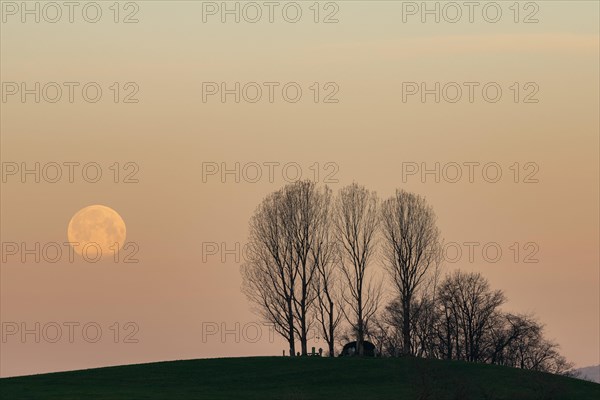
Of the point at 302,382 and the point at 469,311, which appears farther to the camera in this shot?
the point at 469,311

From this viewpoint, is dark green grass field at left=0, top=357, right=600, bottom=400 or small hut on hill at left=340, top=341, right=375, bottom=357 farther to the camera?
small hut on hill at left=340, top=341, right=375, bottom=357

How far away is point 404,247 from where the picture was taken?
113812 millimetres

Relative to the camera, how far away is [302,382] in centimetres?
8325

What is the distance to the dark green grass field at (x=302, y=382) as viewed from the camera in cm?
7506

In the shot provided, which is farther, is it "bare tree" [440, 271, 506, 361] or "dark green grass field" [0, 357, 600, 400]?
"bare tree" [440, 271, 506, 361]

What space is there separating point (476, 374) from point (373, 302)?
75.4 ft

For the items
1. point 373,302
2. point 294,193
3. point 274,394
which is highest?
point 294,193

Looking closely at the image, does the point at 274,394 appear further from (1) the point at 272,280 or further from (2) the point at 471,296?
(2) the point at 471,296

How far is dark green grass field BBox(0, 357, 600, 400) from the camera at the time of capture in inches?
2955

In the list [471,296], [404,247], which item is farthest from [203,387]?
[471,296]

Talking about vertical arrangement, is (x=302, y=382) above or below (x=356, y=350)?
below

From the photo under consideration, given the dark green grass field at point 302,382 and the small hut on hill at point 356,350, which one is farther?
the small hut on hill at point 356,350

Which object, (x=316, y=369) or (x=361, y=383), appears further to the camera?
(x=316, y=369)

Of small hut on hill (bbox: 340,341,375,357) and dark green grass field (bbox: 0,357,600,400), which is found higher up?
small hut on hill (bbox: 340,341,375,357)
